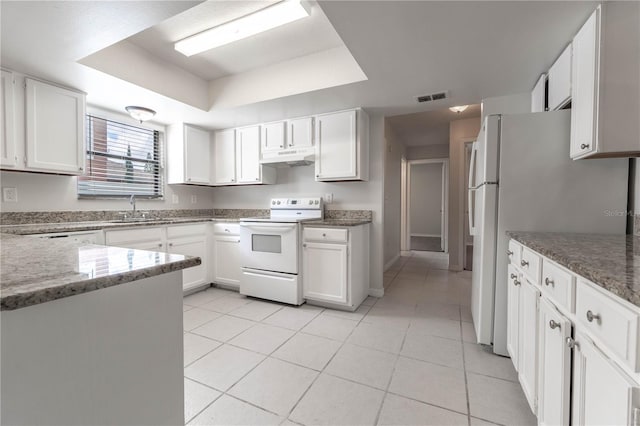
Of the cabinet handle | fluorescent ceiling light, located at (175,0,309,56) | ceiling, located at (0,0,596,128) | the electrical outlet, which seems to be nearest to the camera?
the cabinet handle

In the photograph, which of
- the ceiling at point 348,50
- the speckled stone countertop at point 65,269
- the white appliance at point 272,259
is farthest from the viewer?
the white appliance at point 272,259

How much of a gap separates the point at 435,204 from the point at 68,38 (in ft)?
28.7

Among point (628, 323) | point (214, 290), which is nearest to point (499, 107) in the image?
point (628, 323)

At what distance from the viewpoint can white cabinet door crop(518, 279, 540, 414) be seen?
4.18ft

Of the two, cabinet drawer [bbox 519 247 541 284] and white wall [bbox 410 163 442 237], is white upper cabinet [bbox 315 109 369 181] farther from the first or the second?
white wall [bbox 410 163 442 237]

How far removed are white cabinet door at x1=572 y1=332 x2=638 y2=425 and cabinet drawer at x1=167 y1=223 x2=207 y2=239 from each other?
128 inches

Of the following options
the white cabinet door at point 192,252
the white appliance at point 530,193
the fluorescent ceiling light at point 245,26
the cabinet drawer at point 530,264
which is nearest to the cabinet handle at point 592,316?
the cabinet drawer at point 530,264

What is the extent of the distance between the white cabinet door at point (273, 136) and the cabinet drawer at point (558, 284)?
2.81 meters

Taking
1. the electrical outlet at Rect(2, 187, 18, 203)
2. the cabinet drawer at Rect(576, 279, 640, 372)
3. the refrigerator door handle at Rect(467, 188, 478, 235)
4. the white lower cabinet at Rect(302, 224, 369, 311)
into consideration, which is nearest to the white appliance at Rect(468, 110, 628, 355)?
the refrigerator door handle at Rect(467, 188, 478, 235)

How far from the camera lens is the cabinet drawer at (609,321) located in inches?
25.4

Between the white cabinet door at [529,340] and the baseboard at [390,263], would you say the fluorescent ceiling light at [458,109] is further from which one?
the white cabinet door at [529,340]

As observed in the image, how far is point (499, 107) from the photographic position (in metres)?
2.70

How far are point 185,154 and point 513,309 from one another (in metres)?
3.73

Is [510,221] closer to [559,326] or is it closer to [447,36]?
[559,326]
